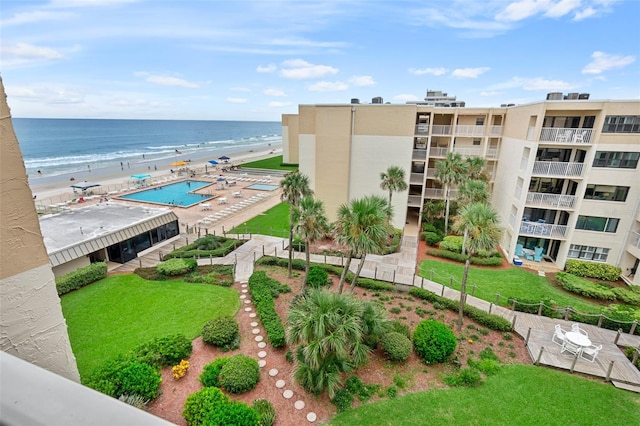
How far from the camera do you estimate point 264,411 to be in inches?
428

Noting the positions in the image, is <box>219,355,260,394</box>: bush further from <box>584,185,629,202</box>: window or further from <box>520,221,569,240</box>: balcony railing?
<box>584,185,629,202</box>: window

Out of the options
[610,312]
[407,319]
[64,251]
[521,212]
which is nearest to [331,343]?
[407,319]

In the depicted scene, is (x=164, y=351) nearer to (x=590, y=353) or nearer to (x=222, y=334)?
(x=222, y=334)

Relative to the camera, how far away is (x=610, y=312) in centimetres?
1686

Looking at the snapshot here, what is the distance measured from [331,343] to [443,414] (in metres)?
5.00

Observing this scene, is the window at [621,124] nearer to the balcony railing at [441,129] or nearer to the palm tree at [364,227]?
the balcony railing at [441,129]

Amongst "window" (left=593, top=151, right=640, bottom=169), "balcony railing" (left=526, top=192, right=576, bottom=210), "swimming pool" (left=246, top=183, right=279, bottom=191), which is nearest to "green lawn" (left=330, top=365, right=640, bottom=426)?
"balcony railing" (left=526, top=192, right=576, bottom=210)

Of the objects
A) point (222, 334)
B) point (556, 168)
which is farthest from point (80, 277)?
point (556, 168)

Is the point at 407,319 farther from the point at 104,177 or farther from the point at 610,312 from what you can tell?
the point at 104,177

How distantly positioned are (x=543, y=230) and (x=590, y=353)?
12078mm

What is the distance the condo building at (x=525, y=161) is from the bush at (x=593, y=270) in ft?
2.68

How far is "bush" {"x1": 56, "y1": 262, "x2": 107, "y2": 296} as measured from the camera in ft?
59.1

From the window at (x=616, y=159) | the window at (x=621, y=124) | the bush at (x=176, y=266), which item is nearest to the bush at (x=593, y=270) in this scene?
the window at (x=616, y=159)

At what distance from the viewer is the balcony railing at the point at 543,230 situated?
23094mm
